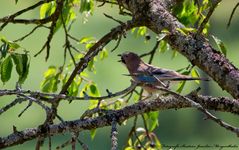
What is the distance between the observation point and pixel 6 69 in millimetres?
3164

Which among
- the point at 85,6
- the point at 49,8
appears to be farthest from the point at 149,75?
the point at 49,8

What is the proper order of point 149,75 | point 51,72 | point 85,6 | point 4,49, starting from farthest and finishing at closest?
1. point 51,72
2. point 85,6
3. point 149,75
4. point 4,49

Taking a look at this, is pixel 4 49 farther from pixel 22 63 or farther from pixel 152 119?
pixel 152 119

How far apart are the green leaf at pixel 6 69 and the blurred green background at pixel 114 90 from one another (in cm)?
738

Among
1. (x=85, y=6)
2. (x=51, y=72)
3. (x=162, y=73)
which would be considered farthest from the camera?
(x=162, y=73)

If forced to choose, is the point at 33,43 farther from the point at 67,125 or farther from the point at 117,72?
the point at 67,125

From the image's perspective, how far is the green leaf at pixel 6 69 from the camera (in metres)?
3.16

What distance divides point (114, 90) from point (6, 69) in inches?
464

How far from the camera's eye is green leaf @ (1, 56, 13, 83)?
3160mm

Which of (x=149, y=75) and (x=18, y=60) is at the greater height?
(x=18, y=60)

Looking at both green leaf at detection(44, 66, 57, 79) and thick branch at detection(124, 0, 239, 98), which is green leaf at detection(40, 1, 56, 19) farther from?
thick branch at detection(124, 0, 239, 98)

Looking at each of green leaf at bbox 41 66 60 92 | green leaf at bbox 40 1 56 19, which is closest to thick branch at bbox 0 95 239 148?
green leaf at bbox 41 66 60 92

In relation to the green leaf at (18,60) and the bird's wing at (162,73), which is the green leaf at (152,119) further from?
the green leaf at (18,60)

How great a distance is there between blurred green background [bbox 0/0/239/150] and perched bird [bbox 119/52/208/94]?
5384mm
